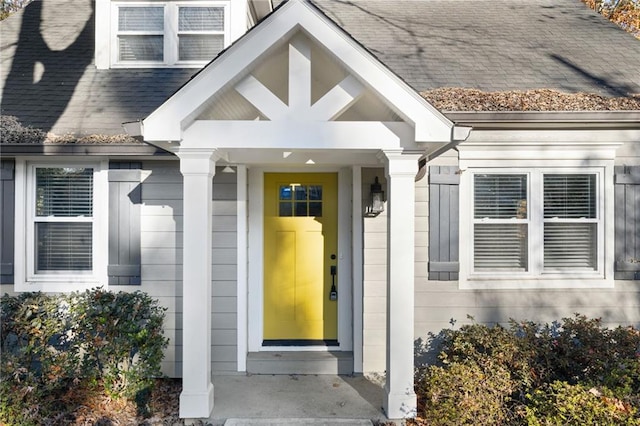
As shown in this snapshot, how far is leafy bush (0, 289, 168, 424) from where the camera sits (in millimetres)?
3949

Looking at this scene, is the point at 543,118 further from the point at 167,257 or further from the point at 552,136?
the point at 167,257

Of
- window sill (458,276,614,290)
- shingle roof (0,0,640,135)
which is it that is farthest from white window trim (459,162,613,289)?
shingle roof (0,0,640,135)

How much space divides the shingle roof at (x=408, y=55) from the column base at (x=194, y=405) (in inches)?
127

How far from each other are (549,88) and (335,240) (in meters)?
3.40

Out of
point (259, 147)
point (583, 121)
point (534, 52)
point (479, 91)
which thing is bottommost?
point (259, 147)

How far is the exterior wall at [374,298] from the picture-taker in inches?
191

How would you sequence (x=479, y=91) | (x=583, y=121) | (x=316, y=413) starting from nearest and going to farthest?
(x=316, y=413) < (x=583, y=121) < (x=479, y=91)

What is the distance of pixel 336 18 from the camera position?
683 centimetres

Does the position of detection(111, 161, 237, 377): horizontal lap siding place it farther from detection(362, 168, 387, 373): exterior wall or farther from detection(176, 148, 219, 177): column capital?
detection(362, 168, 387, 373): exterior wall

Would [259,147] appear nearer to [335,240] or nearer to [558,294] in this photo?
[335,240]

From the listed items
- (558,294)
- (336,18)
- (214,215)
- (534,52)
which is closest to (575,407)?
(558,294)

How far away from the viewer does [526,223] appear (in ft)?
16.2

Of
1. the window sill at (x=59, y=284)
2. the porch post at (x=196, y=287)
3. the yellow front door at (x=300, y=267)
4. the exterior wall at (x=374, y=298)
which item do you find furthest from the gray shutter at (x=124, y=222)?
the exterior wall at (x=374, y=298)

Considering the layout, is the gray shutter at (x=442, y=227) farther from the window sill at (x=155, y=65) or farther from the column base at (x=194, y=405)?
the window sill at (x=155, y=65)
